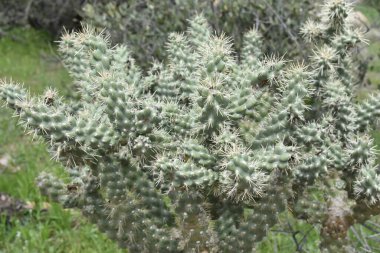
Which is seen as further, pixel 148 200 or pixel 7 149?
pixel 7 149

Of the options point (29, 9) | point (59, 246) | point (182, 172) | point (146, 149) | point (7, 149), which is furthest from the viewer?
point (29, 9)

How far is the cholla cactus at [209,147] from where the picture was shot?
2.27m

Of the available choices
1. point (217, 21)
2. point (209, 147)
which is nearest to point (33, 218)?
point (217, 21)

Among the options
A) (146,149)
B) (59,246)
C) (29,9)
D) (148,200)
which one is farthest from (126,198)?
(29,9)

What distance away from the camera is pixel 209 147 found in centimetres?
245

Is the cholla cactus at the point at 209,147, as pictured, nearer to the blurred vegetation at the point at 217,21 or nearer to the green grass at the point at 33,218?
the green grass at the point at 33,218

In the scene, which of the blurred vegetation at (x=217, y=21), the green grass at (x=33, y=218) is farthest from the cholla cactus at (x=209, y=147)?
the blurred vegetation at (x=217, y=21)

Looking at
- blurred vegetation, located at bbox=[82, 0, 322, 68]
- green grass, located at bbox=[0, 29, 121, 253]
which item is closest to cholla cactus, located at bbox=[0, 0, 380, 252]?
green grass, located at bbox=[0, 29, 121, 253]

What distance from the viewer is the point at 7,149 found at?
6398 mm

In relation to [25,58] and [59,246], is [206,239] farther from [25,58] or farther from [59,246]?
[25,58]

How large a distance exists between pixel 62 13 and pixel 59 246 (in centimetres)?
705

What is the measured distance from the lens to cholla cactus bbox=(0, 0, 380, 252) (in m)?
2.27

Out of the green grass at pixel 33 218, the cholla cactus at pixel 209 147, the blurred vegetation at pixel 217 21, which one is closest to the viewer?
the cholla cactus at pixel 209 147

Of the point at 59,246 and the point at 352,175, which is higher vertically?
the point at 352,175
